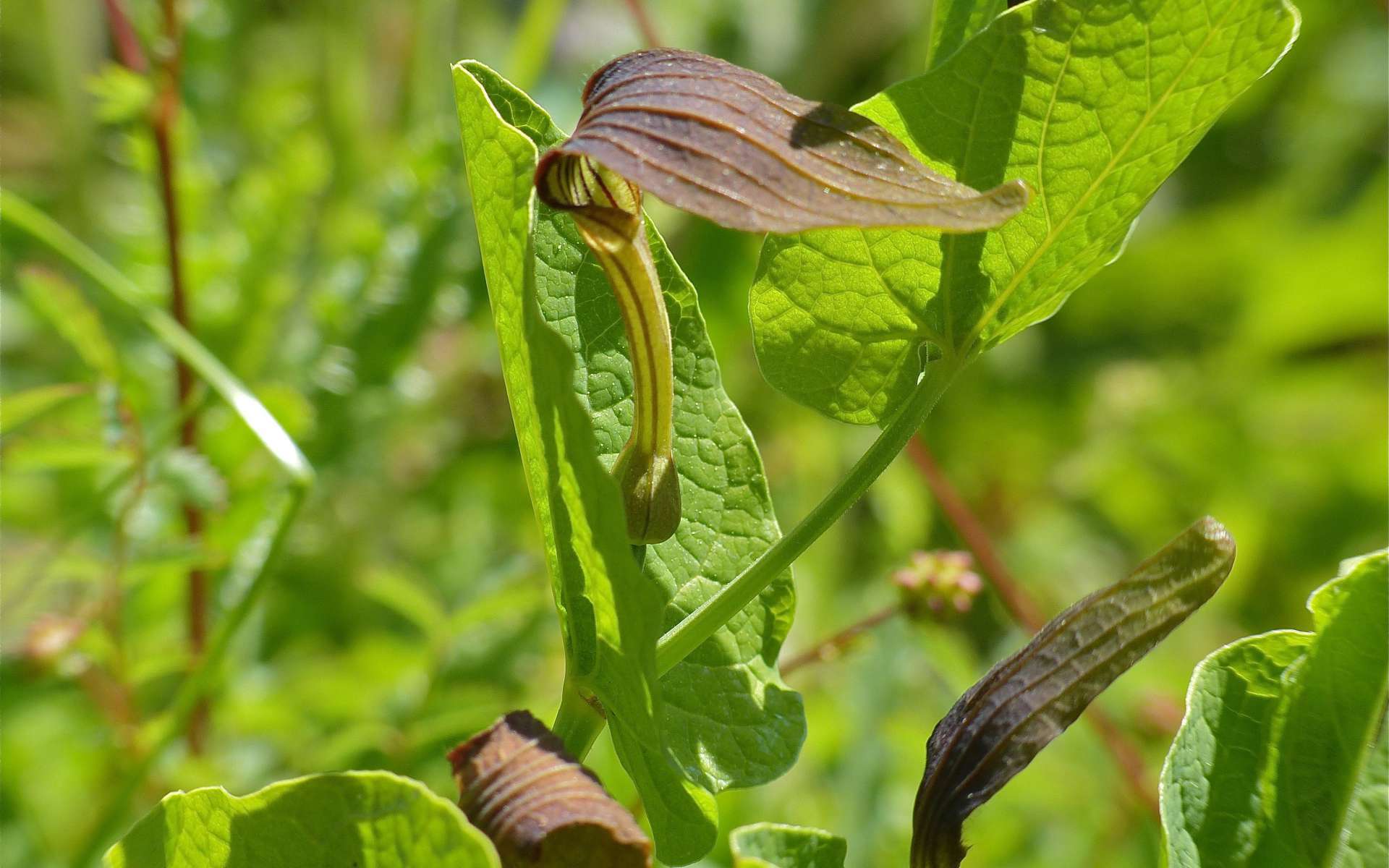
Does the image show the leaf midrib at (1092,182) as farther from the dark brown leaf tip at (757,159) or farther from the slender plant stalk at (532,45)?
the slender plant stalk at (532,45)

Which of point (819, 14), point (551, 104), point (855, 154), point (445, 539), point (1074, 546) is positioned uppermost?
point (855, 154)

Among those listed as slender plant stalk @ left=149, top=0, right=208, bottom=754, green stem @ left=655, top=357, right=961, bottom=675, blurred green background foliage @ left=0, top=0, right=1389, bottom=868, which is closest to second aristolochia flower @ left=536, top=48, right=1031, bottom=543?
green stem @ left=655, top=357, right=961, bottom=675

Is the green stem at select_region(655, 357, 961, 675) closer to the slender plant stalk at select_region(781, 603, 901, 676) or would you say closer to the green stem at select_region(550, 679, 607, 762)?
the green stem at select_region(550, 679, 607, 762)

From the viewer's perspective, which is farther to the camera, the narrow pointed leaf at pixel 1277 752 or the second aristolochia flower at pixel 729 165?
the narrow pointed leaf at pixel 1277 752

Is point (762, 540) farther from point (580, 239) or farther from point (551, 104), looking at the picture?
point (551, 104)

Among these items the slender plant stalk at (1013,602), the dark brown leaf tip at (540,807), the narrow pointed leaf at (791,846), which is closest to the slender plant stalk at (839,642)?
the slender plant stalk at (1013,602)

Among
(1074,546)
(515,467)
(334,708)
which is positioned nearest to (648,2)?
(515,467)
